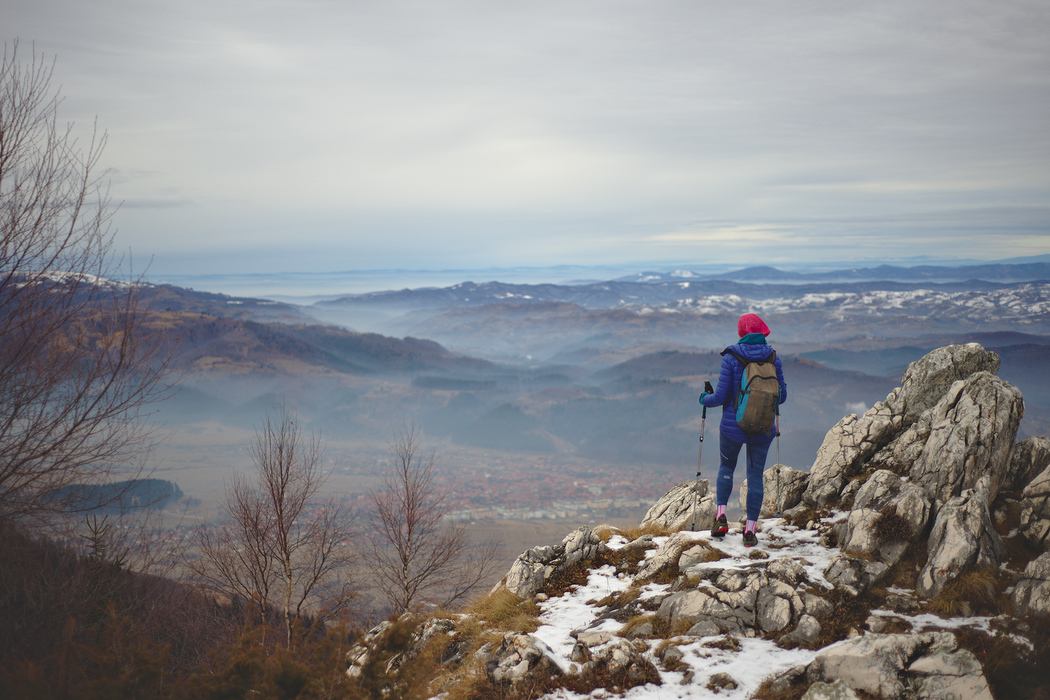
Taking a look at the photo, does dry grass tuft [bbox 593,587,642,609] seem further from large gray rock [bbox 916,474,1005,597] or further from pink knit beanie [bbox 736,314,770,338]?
pink knit beanie [bbox 736,314,770,338]

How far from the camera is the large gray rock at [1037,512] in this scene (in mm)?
8891

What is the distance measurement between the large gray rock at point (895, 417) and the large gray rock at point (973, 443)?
2.03 meters

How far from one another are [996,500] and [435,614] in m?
12.0

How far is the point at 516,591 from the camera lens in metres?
11.6

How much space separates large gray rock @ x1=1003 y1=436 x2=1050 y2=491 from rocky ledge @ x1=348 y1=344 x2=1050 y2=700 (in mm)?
31

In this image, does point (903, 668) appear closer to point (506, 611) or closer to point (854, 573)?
point (854, 573)

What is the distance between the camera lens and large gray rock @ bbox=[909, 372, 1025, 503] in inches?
412

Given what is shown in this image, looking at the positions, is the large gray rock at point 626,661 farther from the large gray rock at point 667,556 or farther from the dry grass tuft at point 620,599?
the large gray rock at point 667,556

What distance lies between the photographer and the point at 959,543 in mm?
8594

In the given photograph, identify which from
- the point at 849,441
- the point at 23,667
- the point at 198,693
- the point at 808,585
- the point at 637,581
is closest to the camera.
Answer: the point at 23,667

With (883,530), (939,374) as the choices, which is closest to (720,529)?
(883,530)

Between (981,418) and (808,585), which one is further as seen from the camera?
(981,418)

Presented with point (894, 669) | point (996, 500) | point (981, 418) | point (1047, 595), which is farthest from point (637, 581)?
point (981, 418)

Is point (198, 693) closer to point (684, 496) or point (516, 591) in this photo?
point (516, 591)
